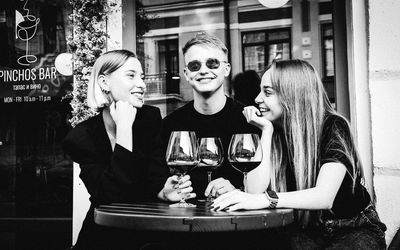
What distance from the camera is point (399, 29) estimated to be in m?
3.02

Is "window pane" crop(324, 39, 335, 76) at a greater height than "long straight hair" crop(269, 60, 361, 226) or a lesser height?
greater

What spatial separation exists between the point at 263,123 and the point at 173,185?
53 centimetres

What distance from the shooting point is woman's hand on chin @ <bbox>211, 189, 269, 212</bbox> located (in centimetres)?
162

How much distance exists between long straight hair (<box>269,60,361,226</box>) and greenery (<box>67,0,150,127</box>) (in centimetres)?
195

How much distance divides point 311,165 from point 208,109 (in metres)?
0.85

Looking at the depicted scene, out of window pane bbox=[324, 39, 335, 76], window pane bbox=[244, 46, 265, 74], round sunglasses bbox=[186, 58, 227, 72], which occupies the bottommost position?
round sunglasses bbox=[186, 58, 227, 72]

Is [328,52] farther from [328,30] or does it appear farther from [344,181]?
[344,181]

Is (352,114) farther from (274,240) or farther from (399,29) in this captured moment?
(274,240)

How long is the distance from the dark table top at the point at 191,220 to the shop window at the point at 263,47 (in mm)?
3384

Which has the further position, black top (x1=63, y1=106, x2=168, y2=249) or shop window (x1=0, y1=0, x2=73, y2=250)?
shop window (x1=0, y1=0, x2=73, y2=250)

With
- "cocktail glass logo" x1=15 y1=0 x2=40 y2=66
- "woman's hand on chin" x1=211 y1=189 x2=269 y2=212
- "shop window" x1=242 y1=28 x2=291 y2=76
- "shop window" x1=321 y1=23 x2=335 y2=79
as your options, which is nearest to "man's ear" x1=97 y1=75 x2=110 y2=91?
"woman's hand on chin" x1=211 y1=189 x2=269 y2=212

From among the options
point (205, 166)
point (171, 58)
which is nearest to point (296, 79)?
point (205, 166)

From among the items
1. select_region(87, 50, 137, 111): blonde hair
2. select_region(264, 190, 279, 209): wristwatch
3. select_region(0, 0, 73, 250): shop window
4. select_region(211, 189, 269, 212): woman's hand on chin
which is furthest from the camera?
select_region(0, 0, 73, 250): shop window

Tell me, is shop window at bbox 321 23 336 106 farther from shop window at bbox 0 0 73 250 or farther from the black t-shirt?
shop window at bbox 0 0 73 250
